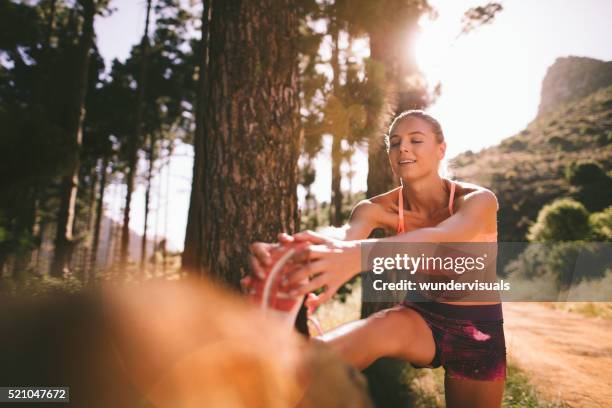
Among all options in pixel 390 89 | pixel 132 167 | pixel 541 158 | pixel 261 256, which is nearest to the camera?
pixel 261 256

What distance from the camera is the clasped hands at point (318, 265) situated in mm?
1106

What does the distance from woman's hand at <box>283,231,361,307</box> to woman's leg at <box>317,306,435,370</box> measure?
1.35ft

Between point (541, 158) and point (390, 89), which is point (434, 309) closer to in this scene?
point (390, 89)

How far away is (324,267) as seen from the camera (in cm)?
112

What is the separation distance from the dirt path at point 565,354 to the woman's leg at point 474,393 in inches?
88.7

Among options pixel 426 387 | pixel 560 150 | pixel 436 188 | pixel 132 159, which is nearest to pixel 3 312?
pixel 426 387

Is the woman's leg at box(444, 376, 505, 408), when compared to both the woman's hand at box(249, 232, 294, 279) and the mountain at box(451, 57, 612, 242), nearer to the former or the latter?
the woman's hand at box(249, 232, 294, 279)

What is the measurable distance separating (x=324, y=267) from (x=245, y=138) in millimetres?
1388

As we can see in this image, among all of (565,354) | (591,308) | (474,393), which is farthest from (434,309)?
(591,308)

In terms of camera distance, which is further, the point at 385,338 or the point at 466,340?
the point at 466,340

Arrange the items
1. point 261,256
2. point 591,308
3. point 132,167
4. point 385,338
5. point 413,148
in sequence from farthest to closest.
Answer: point 132,167, point 591,308, point 413,148, point 385,338, point 261,256

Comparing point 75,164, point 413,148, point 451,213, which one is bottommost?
point 451,213

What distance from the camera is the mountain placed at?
2711cm

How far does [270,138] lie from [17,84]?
1861cm
